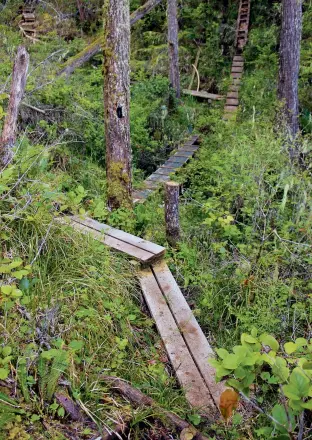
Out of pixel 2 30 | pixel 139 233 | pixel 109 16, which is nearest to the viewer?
pixel 109 16

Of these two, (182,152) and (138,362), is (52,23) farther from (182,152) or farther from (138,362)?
(138,362)

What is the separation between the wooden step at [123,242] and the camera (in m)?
3.93

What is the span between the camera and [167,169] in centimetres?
731

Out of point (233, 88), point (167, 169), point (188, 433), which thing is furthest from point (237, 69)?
point (188, 433)

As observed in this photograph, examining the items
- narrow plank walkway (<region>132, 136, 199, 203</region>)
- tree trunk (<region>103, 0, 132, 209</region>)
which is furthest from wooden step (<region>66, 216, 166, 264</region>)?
narrow plank walkway (<region>132, 136, 199, 203</region>)

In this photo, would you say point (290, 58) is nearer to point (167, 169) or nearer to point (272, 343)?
point (167, 169)

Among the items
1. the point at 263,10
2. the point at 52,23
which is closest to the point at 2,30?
the point at 52,23

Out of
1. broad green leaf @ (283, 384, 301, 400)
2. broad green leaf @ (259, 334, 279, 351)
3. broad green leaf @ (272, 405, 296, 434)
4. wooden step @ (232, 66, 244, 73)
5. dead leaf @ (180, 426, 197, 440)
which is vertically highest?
wooden step @ (232, 66, 244, 73)

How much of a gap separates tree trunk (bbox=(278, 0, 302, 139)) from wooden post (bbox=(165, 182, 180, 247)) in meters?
4.29

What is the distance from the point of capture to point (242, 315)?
3.45 m

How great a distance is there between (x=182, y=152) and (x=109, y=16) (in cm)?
422

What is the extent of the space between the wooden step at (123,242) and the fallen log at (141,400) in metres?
1.54

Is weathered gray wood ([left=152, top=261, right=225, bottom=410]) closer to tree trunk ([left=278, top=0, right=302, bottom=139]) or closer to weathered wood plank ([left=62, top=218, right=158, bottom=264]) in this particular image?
weathered wood plank ([left=62, top=218, right=158, bottom=264])

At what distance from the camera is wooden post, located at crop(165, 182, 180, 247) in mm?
4406
